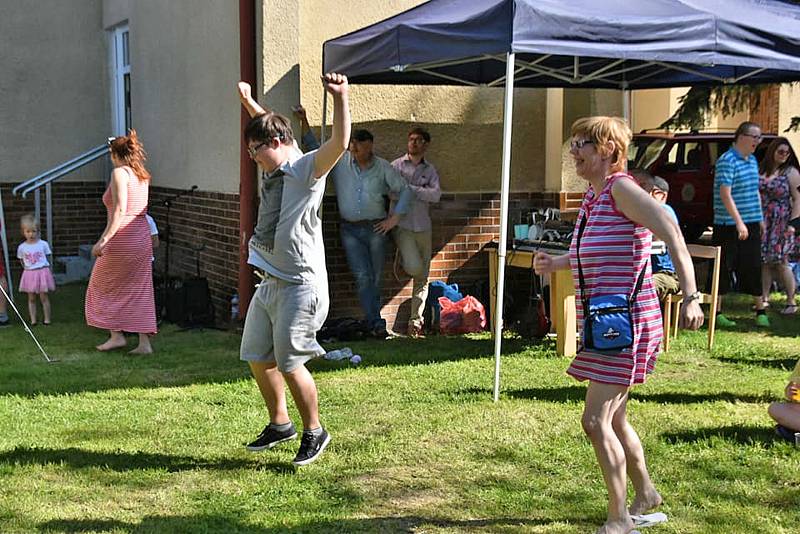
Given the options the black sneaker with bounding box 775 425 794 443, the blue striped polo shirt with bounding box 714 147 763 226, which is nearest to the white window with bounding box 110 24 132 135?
the blue striped polo shirt with bounding box 714 147 763 226

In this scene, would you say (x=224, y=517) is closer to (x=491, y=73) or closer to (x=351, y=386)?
(x=351, y=386)

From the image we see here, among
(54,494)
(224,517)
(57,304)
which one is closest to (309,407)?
(224,517)

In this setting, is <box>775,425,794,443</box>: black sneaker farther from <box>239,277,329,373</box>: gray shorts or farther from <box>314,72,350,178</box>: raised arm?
<box>314,72,350,178</box>: raised arm

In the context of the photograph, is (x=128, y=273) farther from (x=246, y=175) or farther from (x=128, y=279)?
(x=246, y=175)

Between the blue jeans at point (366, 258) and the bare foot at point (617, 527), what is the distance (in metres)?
5.06

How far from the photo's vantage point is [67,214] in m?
14.0

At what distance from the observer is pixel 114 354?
8.53 m

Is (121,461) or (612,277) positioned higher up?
(612,277)

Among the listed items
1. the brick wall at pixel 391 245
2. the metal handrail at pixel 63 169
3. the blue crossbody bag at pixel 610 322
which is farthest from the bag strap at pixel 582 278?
the metal handrail at pixel 63 169

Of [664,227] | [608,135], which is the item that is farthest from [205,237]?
[664,227]

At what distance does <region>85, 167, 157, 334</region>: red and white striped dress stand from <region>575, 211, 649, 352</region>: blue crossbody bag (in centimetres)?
515

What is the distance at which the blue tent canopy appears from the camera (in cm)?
676

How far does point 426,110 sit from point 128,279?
10.3 feet

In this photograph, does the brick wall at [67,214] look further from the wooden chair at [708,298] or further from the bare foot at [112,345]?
the wooden chair at [708,298]
